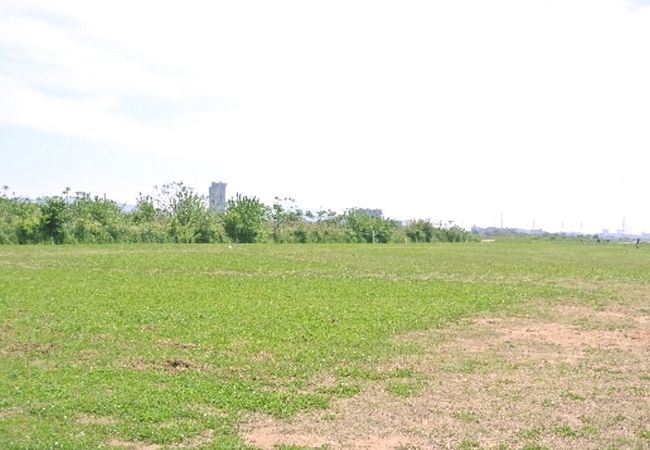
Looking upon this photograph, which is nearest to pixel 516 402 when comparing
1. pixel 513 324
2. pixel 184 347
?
pixel 184 347

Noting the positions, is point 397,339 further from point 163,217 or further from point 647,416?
point 163,217

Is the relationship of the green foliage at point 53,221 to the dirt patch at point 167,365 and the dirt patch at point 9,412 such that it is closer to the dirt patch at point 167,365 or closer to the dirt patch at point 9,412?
the dirt patch at point 167,365

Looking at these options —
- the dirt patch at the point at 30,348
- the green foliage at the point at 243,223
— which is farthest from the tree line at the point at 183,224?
the dirt patch at the point at 30,348

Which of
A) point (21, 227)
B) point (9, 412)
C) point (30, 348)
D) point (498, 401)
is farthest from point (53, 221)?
point (498, 401)

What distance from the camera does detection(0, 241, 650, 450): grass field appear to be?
22.2ft

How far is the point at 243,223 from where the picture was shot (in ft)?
157

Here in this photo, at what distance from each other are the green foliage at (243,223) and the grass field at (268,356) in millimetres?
26370

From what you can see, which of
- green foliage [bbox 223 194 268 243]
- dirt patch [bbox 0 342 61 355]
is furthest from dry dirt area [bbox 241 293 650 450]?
green foliage [bbox 223 194 268 243]

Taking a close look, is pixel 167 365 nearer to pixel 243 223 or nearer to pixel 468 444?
pixel 468 444

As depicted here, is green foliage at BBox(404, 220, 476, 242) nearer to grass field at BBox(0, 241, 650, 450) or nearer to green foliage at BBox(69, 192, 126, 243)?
green foliage at BBox(69, 192, 126, 243)

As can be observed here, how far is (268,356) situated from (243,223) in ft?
125

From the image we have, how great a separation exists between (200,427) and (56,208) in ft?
120

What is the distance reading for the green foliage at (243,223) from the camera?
47781 mm

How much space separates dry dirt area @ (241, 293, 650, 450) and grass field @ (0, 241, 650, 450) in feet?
0.12
